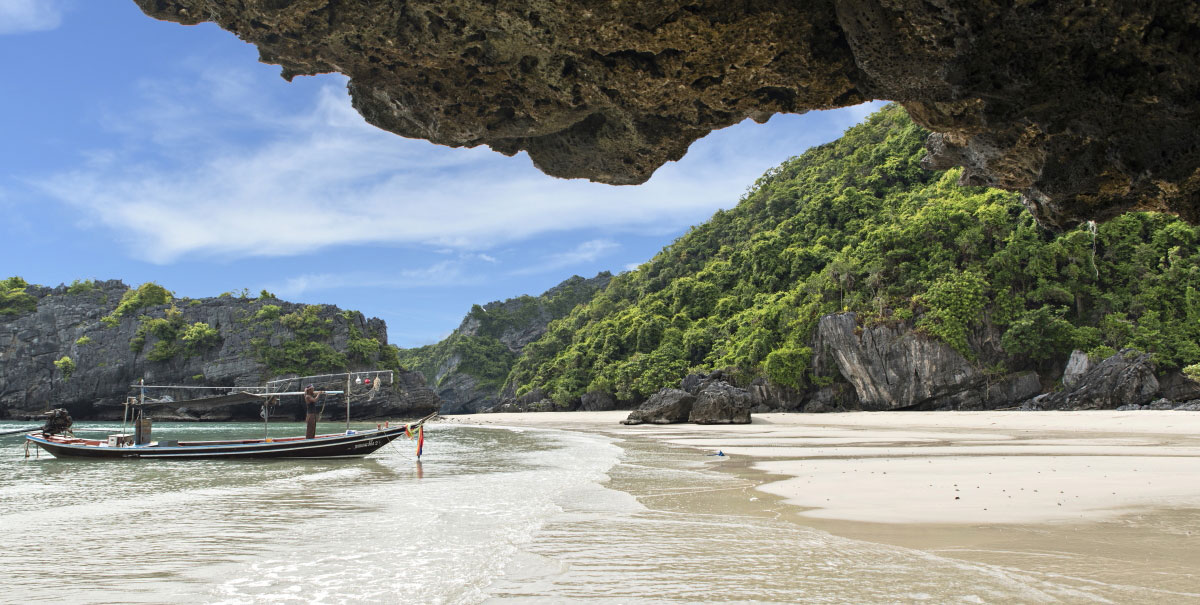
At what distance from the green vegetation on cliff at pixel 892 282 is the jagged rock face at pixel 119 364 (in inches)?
892

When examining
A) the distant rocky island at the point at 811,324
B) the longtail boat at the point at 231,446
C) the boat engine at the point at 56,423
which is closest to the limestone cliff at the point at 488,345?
the distant rocky island at the point at 811,324

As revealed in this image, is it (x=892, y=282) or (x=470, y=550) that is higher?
(x=892, y=282)

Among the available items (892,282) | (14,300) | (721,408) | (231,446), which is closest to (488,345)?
(14,300)

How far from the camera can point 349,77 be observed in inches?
251

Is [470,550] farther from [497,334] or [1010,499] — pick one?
[497,334]

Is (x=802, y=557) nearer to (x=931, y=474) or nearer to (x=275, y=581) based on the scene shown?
(x=275, y=581)

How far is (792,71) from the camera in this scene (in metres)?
5.42

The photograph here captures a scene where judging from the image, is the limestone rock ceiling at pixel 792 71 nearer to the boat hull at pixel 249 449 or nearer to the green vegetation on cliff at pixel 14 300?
the boat hull at pixel 249 449

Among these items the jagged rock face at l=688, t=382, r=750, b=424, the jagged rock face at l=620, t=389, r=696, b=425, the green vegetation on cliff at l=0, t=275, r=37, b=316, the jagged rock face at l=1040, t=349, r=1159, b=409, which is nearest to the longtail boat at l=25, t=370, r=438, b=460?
the jagged rock face at l=620, t=389, r=696, b=425

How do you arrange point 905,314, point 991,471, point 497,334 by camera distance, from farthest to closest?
1. point 497,334
2. point 905,314
3. point 991,471

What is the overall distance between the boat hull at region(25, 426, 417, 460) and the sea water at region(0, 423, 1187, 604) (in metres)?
6.12

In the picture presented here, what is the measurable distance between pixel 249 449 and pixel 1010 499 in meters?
18.6

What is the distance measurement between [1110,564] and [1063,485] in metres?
4.19

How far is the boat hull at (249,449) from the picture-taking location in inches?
685
